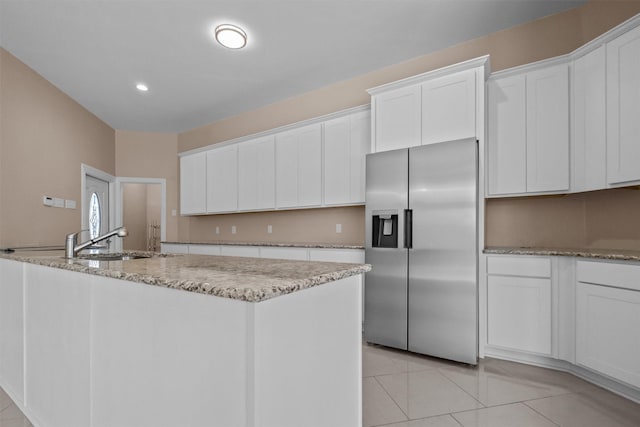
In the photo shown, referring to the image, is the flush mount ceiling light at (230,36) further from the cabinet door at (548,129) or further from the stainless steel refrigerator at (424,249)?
the cabinet door at (548,129)

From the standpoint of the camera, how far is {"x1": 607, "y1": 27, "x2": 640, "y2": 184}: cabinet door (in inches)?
84.3

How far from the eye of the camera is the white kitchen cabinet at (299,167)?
3.96 metres

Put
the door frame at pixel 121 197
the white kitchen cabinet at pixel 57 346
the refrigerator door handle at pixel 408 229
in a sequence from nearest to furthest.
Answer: the white kitchen cabinet at pixel 57 346, the refrigerator door handle at pixel 408 229, the door frame at pixel 121 197

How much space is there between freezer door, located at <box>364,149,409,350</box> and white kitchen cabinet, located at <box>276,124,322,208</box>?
1.00 metres

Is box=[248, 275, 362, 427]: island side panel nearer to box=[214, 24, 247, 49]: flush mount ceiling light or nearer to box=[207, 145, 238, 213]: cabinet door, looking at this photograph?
box=[214, 24, 247, 49]: flush mount ceiling light

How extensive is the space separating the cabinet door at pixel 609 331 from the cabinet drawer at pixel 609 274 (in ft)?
0.12

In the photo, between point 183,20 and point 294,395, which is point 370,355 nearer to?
point 294,395

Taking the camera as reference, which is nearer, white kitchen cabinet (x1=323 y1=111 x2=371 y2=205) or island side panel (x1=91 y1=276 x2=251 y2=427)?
island side panel (x1=91 y1=276 x2=251 y2=427)

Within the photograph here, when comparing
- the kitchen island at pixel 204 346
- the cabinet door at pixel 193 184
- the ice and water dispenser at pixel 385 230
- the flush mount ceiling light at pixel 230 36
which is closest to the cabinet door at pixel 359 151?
the ice and water dispenser at pixel 385 230

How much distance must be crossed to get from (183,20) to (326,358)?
2.94 meters

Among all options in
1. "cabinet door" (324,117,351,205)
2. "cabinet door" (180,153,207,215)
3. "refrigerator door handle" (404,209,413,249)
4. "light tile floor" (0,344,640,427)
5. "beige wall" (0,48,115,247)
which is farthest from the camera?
"cabinet door" (180,153,207,215)

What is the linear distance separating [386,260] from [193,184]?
12.0 ft

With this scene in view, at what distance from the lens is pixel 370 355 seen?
9.15 feet

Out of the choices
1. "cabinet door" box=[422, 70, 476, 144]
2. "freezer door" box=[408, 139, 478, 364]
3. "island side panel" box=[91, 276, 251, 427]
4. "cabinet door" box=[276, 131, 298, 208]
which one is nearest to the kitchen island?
"island side panel" box=[91, 276, 251, 427]
